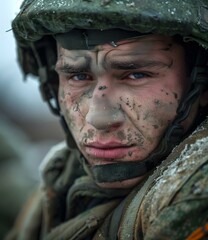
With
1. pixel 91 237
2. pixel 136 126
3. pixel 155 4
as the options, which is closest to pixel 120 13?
pixel 155 4

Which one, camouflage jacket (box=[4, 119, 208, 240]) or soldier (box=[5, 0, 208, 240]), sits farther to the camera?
soldier (box=[5, 0, 208, 240])

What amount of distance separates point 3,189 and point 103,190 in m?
1.94

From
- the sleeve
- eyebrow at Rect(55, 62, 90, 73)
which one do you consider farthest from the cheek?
the sleeve

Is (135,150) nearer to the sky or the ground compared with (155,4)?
nearer to the ground

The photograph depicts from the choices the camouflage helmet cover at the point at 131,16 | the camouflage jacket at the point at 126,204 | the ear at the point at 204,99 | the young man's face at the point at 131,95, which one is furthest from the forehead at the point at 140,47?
the camouflage jacket at the point at 126,204

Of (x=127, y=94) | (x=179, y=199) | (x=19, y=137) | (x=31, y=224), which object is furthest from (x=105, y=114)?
(x=19, y=137)

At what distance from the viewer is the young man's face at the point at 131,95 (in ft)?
7.76

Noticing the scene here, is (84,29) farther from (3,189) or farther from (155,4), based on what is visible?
→ (3,189)

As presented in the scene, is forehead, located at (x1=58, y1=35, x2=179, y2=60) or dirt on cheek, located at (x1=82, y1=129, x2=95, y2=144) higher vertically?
forehead, located at (x1=58, y1=35, x2=179, y2=60)

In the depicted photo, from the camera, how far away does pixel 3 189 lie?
4.36 meters

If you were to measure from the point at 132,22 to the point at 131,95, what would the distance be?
0.34m

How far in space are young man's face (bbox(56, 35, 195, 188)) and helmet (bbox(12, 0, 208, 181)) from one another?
1.7 inches

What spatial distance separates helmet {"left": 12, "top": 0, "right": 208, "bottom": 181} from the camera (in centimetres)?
220

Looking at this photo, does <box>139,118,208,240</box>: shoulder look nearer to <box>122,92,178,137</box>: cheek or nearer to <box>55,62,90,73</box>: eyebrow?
<box>122,92,178,137</box>: cheek
